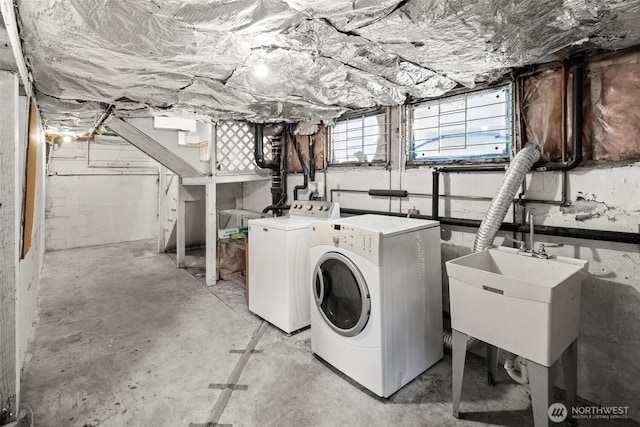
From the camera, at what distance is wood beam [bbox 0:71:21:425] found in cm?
149

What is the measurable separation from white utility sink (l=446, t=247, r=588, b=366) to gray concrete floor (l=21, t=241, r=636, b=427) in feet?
1.84

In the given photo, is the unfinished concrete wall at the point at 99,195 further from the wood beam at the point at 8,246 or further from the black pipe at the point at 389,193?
the black pipe at the point at 389,193

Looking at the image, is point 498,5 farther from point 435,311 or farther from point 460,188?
point 435,311

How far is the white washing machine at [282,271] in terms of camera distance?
8.72 ft

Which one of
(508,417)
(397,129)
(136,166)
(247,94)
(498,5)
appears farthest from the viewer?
(136,166)

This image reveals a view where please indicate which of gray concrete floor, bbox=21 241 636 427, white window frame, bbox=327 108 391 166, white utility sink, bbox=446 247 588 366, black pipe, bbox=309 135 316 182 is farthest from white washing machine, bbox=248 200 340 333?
white utility sink, bbox=446 247 588 366

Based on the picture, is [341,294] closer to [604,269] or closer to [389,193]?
[389,193]

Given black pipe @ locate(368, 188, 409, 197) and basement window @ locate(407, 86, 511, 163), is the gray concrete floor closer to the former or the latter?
black pipe @ locate(368, 188, 409, 197)

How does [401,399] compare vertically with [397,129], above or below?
below

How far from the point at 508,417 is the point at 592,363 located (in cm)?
64

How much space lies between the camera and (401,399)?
191 centimetres

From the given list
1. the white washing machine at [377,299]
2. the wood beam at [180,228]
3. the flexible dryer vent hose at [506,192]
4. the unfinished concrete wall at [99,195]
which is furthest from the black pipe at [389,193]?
the unfinished concrete wall at [99,195]

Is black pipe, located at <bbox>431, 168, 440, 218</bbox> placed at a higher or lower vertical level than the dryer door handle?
higher

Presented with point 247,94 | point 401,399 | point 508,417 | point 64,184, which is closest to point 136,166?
point 64,184
